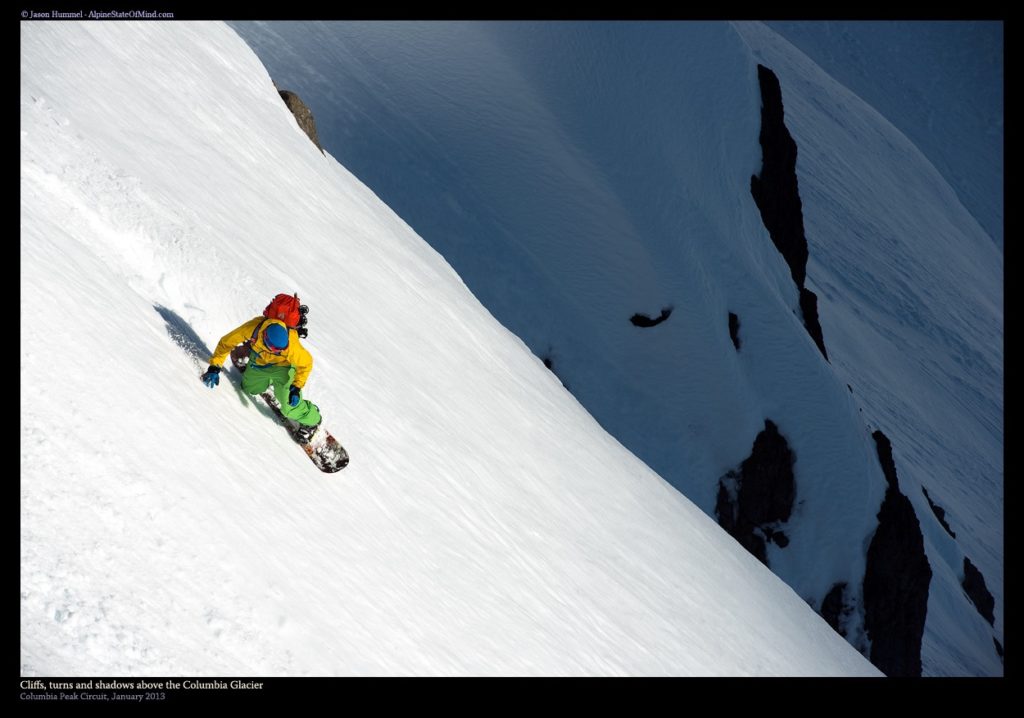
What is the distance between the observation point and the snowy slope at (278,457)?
729 centimetres

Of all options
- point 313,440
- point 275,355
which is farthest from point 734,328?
point 275,355

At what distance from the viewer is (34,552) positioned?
6.53 metres

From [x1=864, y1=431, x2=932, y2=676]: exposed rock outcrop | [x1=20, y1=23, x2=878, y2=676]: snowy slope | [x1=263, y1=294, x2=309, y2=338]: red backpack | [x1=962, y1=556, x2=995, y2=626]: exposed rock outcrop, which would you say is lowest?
[x1=962, y1=556, x2=995, y2=626]: exposed rock outcrop

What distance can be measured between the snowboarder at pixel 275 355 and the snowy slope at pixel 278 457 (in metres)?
0.29

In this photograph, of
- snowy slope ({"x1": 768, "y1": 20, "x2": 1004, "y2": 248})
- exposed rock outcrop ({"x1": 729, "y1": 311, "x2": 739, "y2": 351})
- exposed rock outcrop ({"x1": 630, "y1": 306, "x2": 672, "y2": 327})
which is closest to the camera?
exposed rock outcrop ({"x1": 630, "y1": 306, "x2": 672, "y2": 327})

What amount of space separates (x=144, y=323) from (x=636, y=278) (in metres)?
21.5

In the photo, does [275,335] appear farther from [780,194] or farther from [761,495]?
[780,194]

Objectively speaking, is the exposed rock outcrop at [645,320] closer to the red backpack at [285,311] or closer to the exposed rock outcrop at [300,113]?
the exposed rock outcrop at [300,113]

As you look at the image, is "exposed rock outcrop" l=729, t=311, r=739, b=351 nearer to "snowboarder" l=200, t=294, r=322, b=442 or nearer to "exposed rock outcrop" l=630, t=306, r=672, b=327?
"exposed rock outcrop" l=630, t=306, r=672, b=327

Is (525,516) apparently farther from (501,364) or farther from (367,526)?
(501,364)

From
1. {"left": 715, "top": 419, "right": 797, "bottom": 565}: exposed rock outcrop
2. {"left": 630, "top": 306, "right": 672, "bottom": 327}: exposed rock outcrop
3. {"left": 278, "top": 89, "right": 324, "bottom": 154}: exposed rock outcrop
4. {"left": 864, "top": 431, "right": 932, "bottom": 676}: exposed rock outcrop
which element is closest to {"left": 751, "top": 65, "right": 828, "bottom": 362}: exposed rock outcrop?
{"left": 864, "top": 431, "right": 932, "bottom": 676}: exposed rock outcrop

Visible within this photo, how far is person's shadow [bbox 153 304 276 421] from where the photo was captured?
33.2 ft

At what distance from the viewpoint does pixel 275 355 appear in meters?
9.63

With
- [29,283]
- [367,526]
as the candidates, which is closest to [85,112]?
[29,283]
